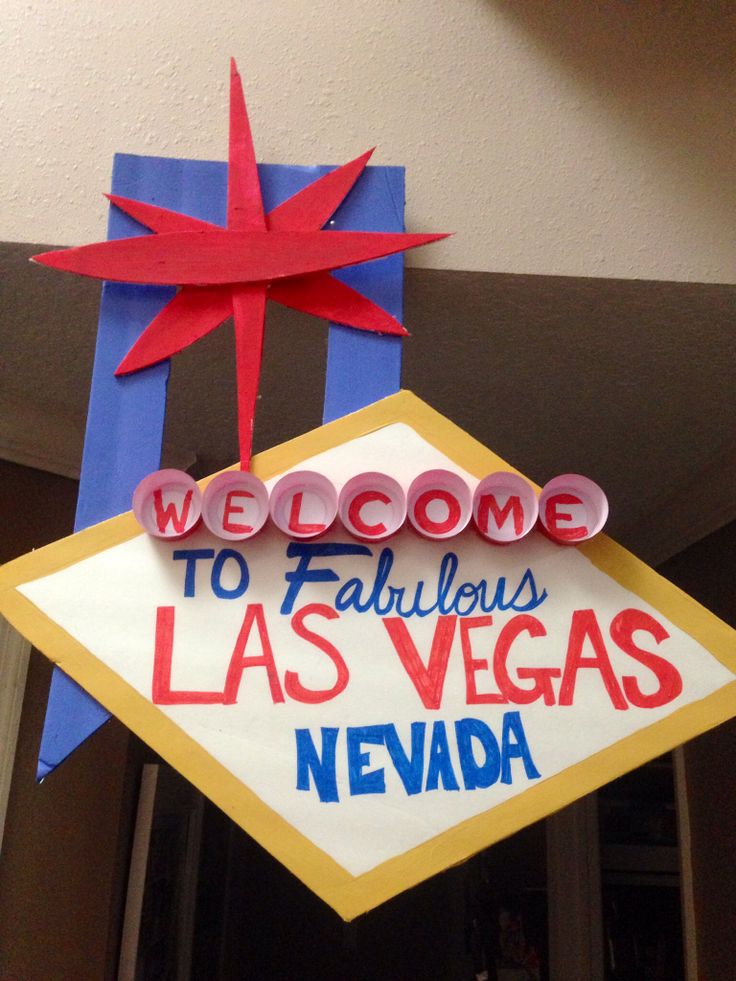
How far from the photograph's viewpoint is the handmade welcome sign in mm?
651

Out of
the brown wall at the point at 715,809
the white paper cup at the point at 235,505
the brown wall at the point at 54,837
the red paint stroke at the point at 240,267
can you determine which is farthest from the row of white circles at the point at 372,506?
the brown wall at the point at 715,809

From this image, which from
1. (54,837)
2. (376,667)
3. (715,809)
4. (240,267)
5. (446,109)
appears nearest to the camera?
(376,667)

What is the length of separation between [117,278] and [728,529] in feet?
4.23

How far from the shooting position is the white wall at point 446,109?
864mm

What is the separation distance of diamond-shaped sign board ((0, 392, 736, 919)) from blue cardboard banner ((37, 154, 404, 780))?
0.19 feet

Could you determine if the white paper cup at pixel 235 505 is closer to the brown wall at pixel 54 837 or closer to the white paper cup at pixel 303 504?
the white paper cup at pixel 303 504

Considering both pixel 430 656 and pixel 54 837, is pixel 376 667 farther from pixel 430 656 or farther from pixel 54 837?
pixel 54 837

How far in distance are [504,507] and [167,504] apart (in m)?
0.29

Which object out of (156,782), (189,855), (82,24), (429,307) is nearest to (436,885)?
(189,855)

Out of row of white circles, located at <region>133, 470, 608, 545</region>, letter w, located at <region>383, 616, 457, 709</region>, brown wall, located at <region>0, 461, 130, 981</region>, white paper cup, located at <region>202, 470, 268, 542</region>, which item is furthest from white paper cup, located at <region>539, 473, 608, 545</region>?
brown wall, located at <region>0, 461, 130, 981</region>

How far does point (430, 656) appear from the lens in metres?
0.69

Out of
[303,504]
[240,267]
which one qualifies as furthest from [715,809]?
[240,267]

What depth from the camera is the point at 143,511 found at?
0.71 meters

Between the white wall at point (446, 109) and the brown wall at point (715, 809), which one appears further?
the brown wall at point (715, 809)
